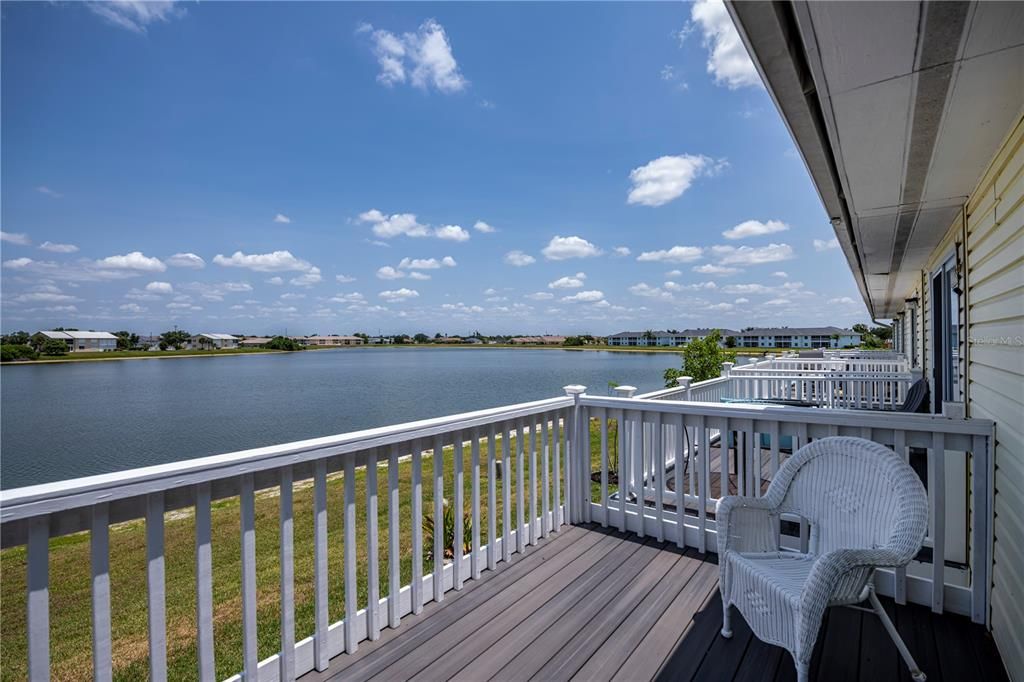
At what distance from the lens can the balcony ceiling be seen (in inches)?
53.3

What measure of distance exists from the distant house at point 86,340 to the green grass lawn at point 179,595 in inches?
1510

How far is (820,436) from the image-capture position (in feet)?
8.82

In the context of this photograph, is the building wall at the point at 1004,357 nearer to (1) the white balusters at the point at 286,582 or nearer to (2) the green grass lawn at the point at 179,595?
(1) the white balusters at the point at 286,582

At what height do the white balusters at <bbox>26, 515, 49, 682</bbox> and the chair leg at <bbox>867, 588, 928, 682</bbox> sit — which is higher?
the white balusters at <bbox>26, 515, 49, 682</bbox>

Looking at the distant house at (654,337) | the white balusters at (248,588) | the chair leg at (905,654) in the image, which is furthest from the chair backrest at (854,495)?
the distant house at (654,337)

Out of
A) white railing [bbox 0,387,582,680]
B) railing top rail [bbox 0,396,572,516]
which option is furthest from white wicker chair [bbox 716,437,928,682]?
railing top rail [bbox 0,396,572,516]

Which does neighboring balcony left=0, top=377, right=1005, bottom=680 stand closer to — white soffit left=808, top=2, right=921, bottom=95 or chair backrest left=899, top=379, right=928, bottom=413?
white soffit left=808, top=2, right=921, bottom=95

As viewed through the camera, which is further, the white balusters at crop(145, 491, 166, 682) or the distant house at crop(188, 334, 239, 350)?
the distant house at crop(188, 334, 239, 350)

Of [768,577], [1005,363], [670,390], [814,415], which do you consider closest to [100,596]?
[768,577]

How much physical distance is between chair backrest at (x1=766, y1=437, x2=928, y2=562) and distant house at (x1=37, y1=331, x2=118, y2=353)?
148 ft

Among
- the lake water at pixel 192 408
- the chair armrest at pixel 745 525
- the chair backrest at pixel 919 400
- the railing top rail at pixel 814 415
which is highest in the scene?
the railing top rail at pixel 814 415

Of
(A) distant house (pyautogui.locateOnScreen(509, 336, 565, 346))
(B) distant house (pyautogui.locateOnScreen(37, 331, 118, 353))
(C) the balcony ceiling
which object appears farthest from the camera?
(A) distant house (pyautogui.locateOnScreen(509, 336, 565, 346))

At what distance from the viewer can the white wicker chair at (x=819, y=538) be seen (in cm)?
171

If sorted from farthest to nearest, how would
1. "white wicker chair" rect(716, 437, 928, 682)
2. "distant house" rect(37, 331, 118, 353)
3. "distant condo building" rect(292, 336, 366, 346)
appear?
"distant condo building" rect(292, 336, 366, 346) → "distant house" rect(37, 331, 118, 353) → "white wicker chair" rect(716, 437, 928, 682)
